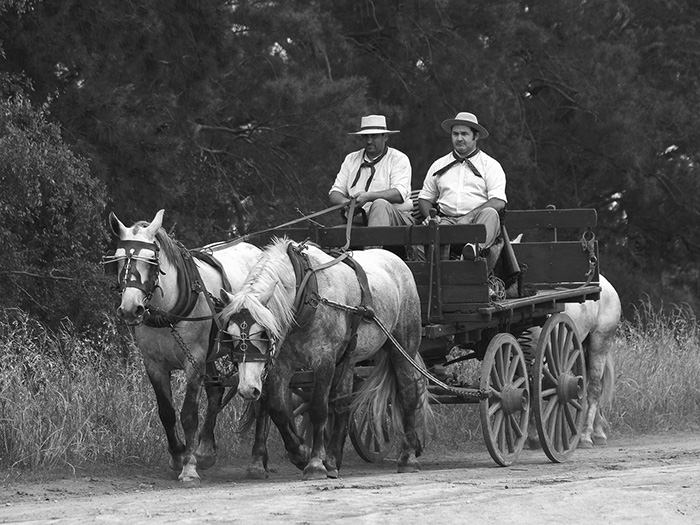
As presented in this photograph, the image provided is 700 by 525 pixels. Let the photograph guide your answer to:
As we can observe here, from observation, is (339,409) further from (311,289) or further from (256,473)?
(311,289)

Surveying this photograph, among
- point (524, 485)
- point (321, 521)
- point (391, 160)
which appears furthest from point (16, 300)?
point (321, 521)

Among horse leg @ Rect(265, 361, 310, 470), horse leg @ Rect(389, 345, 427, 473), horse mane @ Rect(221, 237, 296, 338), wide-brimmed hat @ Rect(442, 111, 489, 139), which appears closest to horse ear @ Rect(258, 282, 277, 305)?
horse mane @ Rect(221, 237, 296, 338)

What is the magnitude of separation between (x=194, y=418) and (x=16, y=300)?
5.12 metres

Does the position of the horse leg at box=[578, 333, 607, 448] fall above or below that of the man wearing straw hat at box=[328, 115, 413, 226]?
below

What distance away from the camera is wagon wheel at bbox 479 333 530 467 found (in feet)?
31.4

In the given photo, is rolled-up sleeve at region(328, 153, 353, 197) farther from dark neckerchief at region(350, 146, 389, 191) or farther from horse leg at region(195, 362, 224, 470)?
horse leg at region(195, 362, 224, 470)

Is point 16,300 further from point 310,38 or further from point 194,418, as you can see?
point 310,38

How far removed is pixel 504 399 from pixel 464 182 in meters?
1.74

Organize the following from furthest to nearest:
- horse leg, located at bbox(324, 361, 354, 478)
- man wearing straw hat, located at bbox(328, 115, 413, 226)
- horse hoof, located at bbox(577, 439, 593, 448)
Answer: horse hoof, located at bbox(577, 439, 593, 448) < man wearing straw hat, located at bbox(328, 115, 413, 226) < horse leg, located at bbox(324, 361, 354, 478)

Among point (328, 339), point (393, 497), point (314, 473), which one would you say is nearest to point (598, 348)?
point (328, 339)

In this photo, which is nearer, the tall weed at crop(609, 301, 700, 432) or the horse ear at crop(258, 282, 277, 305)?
the horse ear at crop(258, 282, 277, 305)

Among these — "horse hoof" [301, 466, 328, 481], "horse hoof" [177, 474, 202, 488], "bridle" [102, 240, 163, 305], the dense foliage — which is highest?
the dense foliage

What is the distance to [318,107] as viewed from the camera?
59.4 feet

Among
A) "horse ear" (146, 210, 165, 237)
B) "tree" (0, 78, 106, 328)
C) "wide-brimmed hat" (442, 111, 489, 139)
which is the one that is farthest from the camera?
"tree" (0, 78, 106, 328)
